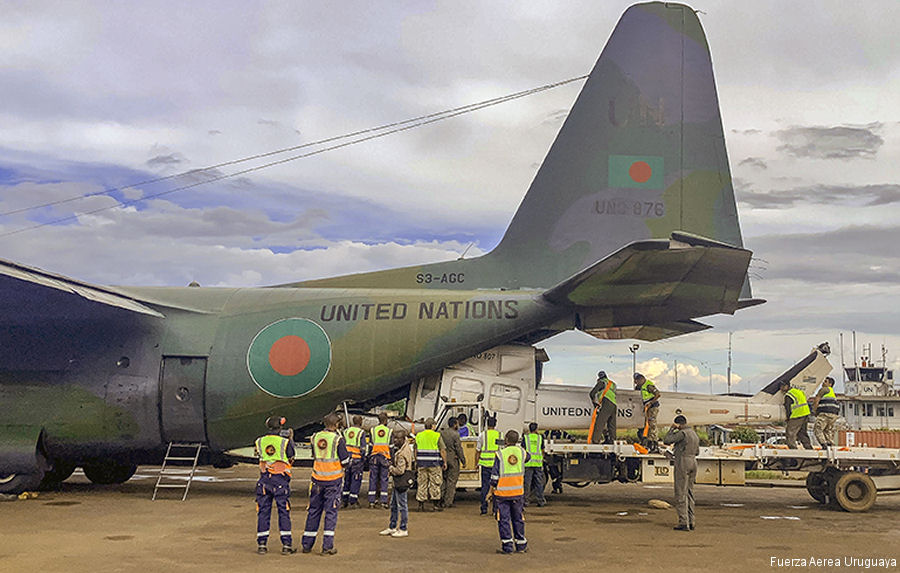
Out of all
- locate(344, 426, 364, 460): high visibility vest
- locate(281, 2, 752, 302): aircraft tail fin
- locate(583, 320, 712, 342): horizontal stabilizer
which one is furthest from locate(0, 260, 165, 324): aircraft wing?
Result: locate(583, 320, 712, 342): horizontal stabilizer

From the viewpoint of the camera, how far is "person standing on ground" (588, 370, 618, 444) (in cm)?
1636

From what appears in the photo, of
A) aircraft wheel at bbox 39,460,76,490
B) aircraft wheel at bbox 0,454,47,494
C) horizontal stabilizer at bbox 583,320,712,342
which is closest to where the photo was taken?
aircraft wheel at bbox 0,454,47,494

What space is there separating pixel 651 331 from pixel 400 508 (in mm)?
8892

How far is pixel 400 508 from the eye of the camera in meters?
12.3

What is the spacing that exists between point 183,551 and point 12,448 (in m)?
7.69

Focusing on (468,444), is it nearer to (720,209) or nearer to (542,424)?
(542,424)

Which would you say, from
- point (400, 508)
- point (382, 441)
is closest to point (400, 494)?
point (400, 508)

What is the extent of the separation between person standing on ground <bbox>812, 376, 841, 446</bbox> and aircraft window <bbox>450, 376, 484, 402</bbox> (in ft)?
22.4

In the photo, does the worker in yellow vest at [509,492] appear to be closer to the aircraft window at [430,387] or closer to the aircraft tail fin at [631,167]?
the aircraft window at [430,387]

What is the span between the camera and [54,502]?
632 inches

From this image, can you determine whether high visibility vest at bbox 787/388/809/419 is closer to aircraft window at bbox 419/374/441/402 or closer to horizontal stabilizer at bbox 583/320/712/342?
horizontal stabilizer at bbox 583/320/712/342

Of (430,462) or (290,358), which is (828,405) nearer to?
(430,462)

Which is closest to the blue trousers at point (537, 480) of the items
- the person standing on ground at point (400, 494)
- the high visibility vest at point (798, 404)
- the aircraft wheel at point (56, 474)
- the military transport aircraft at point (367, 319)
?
the military transport aircraft at point (367, 319)

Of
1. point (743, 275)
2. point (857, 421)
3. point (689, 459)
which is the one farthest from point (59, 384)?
point (857, 421)
